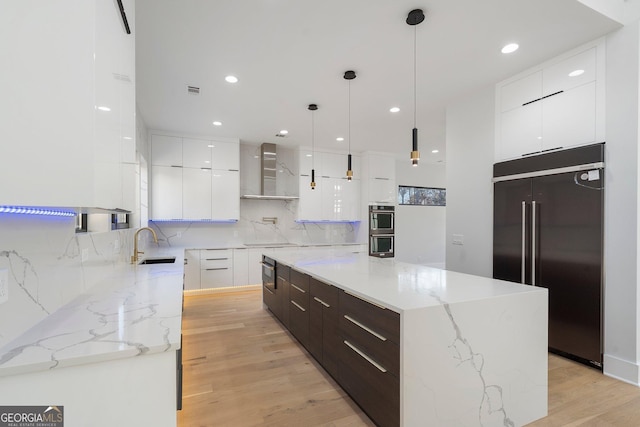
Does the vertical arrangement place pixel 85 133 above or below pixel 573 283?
above

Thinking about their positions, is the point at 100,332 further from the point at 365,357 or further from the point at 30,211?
the point at 365,357

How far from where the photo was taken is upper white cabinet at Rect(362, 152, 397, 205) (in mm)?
6129

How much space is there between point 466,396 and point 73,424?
5.68 feet

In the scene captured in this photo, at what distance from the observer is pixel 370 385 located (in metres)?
1.73

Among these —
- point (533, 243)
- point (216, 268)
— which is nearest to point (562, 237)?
point (533, 243)

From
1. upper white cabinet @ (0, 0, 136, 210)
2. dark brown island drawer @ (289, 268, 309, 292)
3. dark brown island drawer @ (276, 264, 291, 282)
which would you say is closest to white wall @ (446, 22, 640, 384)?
dark brown island drawer @ (289, 268, 309, 292)

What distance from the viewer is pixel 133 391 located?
994 millimetres

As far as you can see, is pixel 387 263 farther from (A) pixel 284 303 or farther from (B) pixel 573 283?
(B) pixel 573 283

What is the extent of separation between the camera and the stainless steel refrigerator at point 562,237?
2441mm

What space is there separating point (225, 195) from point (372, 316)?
419 cm

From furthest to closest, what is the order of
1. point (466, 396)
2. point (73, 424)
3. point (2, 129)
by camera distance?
point (466, 396) < point (73, 424) < point (2, 129)

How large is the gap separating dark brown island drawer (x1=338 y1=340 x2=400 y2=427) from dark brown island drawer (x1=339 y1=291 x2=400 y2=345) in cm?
19

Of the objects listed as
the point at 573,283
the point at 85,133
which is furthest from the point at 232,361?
the point at 573,283

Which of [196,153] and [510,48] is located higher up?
[510,48]
